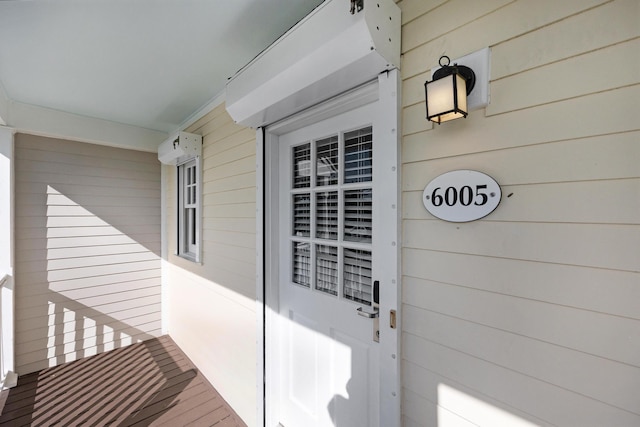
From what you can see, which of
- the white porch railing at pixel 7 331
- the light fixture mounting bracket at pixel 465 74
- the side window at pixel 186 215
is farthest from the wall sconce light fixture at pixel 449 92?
the white porch railing at pixel 7 331

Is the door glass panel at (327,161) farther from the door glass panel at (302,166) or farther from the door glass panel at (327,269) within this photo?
the door glass panel at (327,269)

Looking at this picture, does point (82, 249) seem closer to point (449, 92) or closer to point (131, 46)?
point (131, 46)

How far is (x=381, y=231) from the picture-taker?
1.21 metres

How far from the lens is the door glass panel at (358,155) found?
149 centimetres

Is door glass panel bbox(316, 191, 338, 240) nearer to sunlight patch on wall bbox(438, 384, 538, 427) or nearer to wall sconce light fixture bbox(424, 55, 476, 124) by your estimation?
wall sconce light fixture bbox(424, 55, 476, 124)

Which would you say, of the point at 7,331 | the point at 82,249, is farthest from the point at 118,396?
the point at 82,249

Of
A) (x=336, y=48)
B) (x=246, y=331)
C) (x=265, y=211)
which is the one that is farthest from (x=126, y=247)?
(x=336, y=48)

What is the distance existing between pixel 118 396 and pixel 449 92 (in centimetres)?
352

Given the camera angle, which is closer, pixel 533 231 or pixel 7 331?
pixel 533 231

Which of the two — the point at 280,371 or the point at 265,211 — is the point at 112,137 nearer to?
the point at 265,211

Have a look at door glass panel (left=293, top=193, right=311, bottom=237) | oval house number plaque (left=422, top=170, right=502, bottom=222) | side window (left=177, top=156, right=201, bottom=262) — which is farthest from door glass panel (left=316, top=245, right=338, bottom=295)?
side window (left=177, top=156, right=201, bottom=262)

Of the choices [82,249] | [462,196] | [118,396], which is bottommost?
[118,396]

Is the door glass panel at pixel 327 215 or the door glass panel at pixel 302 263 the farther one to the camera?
the door glass panel at pixel 302 263

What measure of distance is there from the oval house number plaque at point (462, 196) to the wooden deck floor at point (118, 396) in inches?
94.0
